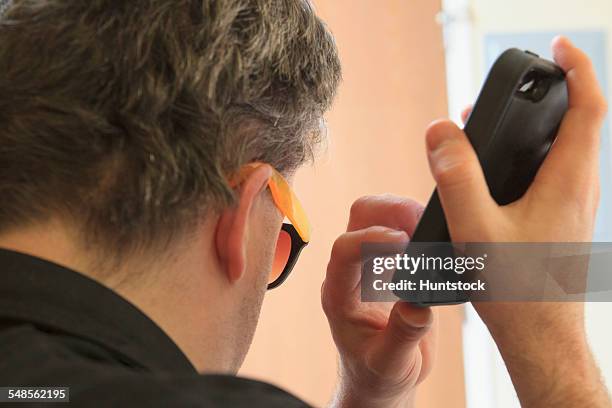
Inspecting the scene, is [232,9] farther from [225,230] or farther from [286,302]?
[286,302]

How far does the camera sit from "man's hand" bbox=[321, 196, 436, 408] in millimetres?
928

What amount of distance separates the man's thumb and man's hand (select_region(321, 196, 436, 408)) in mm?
225

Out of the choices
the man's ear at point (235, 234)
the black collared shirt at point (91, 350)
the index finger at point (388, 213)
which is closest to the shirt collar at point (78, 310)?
the black collared shirt at point (91, 350)

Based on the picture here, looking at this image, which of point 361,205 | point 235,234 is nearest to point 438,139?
point 235,234

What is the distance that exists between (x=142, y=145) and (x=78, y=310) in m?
0.16

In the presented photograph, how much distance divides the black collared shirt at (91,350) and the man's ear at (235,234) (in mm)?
103

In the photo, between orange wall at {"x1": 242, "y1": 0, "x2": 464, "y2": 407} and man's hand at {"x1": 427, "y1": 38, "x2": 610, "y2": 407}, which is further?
orange wall at {"x1": 242, "y1": 0, "x2": 464, "y2": 407}

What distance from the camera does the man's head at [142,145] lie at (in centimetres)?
66

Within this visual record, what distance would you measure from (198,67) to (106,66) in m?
0.08

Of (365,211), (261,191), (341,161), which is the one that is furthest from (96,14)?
(341,161)

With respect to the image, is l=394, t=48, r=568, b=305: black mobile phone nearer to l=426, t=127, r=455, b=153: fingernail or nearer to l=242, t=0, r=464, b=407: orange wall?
l=426, t=127, r=455, b=153: fingernail

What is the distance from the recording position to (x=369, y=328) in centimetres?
99

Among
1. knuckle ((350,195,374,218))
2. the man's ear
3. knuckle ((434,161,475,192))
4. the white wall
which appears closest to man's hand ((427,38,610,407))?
knuckle ((434,161,475,192))

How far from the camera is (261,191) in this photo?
766 millimetres
